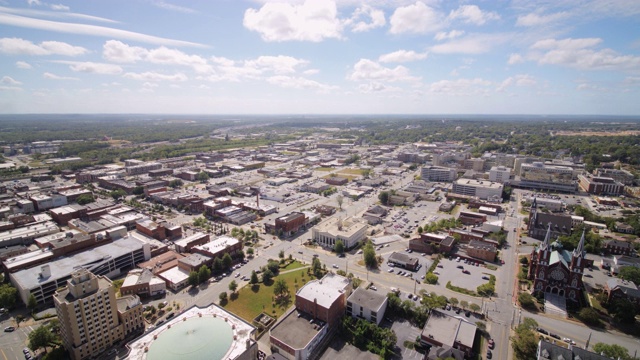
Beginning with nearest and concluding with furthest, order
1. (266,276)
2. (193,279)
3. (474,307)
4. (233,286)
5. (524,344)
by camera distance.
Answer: (524,344) → (474,307) → (233,286) → (193,279) → (266,276)

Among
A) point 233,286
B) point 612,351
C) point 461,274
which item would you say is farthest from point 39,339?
point 612,351

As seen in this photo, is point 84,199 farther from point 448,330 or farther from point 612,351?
point 612,351

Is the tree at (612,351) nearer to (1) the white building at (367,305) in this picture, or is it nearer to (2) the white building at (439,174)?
(1) the white building at (367,305)

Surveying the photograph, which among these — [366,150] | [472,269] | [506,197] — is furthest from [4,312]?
[366,150]

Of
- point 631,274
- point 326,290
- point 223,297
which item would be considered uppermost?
point 326,290

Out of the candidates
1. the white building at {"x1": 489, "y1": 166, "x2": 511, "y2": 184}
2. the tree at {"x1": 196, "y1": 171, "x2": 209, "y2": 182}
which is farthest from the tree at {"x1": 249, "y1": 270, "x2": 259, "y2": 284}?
the white building at {"x1": 489, "y1": 166, "x2": 511, "y2": 184}
